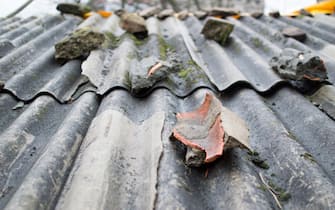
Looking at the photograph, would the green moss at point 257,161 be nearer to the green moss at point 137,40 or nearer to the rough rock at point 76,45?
the rough rock at point 76,45

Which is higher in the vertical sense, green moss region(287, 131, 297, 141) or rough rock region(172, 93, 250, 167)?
rough rock region(172, 93, 250, 167)

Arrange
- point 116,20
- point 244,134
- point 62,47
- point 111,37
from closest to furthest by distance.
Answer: point 244,134 → point 62,47 → point 111,37 → point 116,20

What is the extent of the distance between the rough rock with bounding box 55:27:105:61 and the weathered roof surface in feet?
0.21

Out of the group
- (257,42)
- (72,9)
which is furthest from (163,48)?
(72,9)

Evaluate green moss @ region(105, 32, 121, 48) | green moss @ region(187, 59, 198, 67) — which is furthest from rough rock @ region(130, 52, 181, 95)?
green moss @ region(105, 32, 121, 48)

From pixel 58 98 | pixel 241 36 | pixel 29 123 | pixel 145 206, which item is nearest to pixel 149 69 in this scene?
pixel 58 98

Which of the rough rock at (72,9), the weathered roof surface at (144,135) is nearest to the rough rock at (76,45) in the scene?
the weathered roof surface at (144,135)

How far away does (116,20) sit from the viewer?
10.3ft

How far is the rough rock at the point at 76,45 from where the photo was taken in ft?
6.81

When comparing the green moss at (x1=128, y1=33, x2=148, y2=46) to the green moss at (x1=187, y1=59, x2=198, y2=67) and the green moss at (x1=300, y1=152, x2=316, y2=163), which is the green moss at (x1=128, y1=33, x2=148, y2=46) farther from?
the green moss at (x1=300, y1=152, x2=316, y2=163)

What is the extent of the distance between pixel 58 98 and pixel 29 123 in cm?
27

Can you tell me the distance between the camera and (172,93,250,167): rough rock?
109 centimetres

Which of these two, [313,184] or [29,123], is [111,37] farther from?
[313,184]

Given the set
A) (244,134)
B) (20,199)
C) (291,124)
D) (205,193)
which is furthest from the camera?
(291,124)
